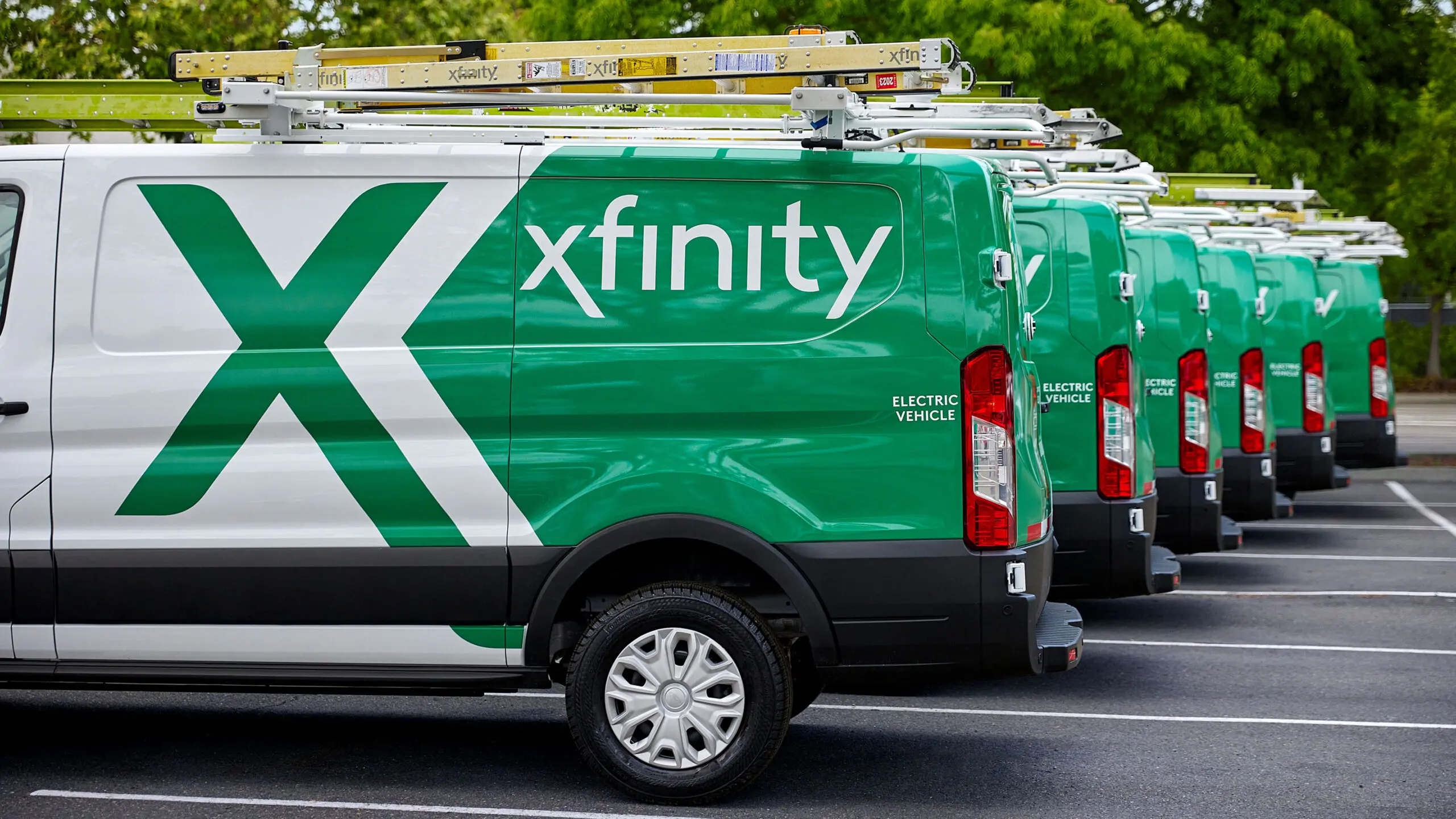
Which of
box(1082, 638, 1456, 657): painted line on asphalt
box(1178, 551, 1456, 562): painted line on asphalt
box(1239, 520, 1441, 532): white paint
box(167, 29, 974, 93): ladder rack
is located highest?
box(167, 29, 974, 93): ladder rack

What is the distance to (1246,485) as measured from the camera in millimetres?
11281

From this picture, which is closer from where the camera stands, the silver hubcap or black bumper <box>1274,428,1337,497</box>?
the silver hubcap

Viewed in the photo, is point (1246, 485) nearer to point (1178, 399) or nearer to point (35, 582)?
point (1178, 399)

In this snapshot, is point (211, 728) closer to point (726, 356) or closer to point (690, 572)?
point (690, 572)

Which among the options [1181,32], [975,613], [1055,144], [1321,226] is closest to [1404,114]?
[1181,32]

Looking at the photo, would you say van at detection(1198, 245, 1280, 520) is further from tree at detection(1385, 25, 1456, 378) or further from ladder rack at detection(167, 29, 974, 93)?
tree at detection(1385, 25, 1456, 378)

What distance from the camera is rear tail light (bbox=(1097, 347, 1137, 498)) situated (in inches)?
308

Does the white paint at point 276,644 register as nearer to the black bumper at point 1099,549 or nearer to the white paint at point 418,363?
the white paint at point 418,363

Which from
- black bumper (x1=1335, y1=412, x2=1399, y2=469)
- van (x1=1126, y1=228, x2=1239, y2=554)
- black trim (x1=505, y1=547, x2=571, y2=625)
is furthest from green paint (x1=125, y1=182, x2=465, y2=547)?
black bumper (x1=1335, y1=412, x2=1399, y2=469)

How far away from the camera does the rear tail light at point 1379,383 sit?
15727 mm

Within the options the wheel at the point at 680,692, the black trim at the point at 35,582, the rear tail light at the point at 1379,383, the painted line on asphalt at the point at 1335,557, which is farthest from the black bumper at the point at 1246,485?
the black trim at the point at 35,582

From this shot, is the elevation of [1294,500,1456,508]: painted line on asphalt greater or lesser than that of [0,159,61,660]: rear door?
lesser

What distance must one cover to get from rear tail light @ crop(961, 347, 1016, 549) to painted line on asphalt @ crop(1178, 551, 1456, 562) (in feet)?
24.7

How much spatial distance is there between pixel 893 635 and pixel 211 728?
114 inches
